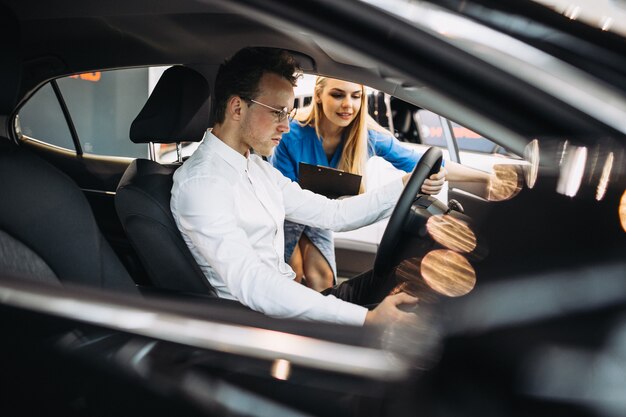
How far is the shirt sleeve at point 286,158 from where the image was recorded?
2.73 metres

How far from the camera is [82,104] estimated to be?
3918mm

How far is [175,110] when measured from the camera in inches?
88.0

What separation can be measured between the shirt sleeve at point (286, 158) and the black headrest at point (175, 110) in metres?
0.48

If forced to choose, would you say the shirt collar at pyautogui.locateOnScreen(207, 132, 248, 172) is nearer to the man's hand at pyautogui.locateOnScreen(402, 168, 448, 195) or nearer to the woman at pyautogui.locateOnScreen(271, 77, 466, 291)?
the man's hand at pyautogui.locateOnScreen(402, 168, 448, 195)

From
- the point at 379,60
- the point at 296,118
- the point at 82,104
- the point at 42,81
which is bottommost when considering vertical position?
the point at 82,104

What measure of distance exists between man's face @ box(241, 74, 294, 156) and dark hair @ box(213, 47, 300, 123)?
0.8 inches

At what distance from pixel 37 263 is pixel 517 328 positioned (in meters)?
0.93

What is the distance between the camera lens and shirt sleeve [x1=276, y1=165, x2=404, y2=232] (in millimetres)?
2309

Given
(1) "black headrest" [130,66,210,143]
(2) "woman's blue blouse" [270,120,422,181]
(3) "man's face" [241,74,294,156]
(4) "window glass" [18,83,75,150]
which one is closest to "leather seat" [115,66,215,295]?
(1) "black headrest" [130,66,210,143]

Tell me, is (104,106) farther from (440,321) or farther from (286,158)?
(440,321)

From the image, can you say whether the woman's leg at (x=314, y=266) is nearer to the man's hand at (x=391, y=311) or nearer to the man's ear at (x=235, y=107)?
the man's ear at (x=235, y=107)

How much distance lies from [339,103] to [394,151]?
38 centimetres

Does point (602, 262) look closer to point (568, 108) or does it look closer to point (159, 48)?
point (568, 108)

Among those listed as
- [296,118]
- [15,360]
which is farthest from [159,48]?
[15,360]
